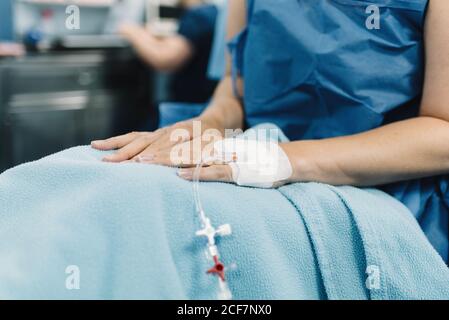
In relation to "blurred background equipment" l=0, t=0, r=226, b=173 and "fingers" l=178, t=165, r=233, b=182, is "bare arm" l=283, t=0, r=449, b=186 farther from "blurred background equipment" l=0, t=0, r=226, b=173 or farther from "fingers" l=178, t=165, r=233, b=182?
"blurred background equipment" l=0, t=0, r=226, b=173

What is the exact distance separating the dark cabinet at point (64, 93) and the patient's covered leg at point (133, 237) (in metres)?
0.91

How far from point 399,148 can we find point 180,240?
1.02 feet

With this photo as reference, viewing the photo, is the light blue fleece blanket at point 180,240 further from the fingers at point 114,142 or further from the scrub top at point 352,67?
the scrub top at point 352,67

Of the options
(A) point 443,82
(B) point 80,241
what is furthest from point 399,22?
(B) point 80,241

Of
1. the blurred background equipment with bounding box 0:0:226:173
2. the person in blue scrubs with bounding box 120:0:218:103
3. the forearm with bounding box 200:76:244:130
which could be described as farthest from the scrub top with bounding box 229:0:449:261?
the person in blue scrubs with bounding box 120:0:218:103

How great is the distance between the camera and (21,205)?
516mm

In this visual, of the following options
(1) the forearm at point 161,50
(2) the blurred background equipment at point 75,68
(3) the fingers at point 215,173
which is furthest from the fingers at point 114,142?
(1) the forearm at point 161,50

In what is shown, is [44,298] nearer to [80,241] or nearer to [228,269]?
[80,241]

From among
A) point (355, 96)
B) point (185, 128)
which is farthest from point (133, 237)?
point (355, 96)

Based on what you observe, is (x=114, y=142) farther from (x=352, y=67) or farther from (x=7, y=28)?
(x=7, y=28)

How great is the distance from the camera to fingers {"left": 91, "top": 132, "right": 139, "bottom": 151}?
23.5 inches

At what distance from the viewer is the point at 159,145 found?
62 cm

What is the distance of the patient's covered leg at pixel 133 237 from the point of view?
1.51 ft

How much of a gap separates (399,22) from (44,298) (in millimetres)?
556
